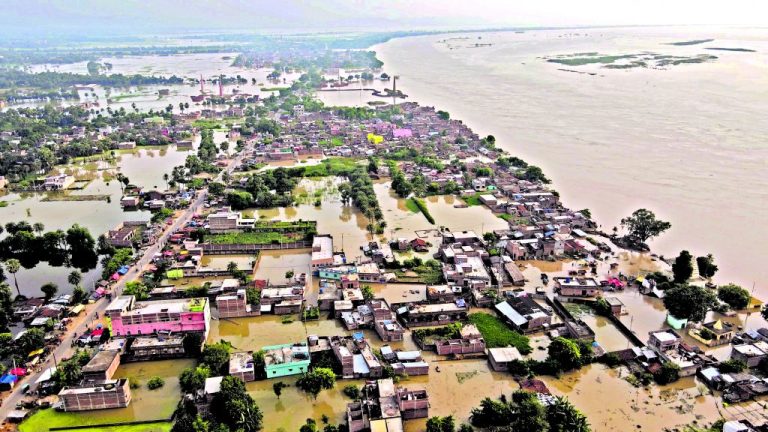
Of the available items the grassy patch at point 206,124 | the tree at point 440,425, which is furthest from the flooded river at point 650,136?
the grassy patch at point 206,124

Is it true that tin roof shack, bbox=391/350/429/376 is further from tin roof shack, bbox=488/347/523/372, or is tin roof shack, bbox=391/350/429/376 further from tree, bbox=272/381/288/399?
tree, bbox=272/381/288/399

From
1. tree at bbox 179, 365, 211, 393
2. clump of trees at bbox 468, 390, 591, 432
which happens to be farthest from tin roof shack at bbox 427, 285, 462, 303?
tree at bbox 179, 365, 211, 393

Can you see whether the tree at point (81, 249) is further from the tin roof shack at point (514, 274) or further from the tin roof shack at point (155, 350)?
the tin roof shack at point (514, 274)

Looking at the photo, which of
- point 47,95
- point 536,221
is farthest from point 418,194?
point 47,95

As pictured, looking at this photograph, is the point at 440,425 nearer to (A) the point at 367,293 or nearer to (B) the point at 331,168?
(A) the point at 367,293

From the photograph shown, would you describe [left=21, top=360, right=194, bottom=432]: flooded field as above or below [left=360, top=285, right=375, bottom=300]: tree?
below

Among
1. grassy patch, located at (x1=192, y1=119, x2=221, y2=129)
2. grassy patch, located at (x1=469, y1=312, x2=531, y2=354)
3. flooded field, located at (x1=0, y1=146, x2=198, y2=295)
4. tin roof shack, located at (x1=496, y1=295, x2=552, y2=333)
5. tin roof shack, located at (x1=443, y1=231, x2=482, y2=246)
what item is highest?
grassy patch, located at (x1=192, y1=119, x2=221, y2=129)
